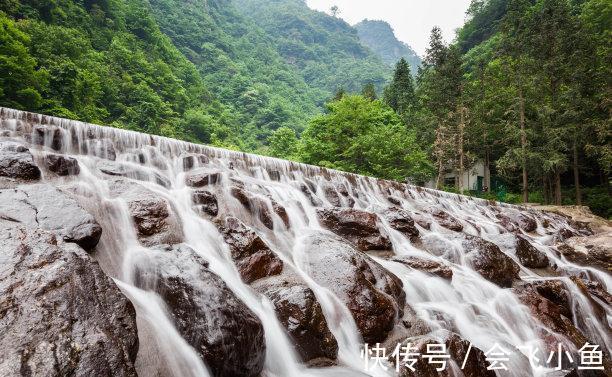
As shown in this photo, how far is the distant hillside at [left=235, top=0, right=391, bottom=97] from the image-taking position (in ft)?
344

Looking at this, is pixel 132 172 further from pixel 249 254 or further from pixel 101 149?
pixel 249 254

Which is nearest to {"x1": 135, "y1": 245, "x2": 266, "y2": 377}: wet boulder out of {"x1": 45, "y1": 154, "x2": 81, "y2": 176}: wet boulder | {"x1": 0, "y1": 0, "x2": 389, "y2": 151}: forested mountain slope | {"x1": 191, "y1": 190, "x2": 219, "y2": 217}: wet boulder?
{"x1": 191, "y1": 190, "x2": 219, "y2": 217}: wet boulder

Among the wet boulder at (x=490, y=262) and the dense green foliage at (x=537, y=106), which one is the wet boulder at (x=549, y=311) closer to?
the wet boulder at (x=490, y=262)

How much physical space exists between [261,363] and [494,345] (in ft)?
11.2

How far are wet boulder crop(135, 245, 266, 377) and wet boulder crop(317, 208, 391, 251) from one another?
4118mm

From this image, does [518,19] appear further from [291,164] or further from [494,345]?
[494,345]

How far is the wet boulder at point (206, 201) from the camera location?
255 inches

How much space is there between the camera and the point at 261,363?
142 inches

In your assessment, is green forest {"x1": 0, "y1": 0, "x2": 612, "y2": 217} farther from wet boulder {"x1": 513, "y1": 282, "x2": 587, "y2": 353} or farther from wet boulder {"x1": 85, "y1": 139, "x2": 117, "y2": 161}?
wet boulder {"x1": 513, "y1": 282, "x2": 587, "y2": 353}

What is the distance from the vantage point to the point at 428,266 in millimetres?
6875

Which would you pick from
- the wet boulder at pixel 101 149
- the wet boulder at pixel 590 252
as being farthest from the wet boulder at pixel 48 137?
the wet boulder at pixel 590 252

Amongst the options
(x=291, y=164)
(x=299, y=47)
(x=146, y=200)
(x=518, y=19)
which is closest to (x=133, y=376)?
(x=146, y=200)

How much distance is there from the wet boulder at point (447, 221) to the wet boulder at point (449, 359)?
6521mm

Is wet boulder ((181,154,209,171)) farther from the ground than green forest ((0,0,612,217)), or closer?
closer
